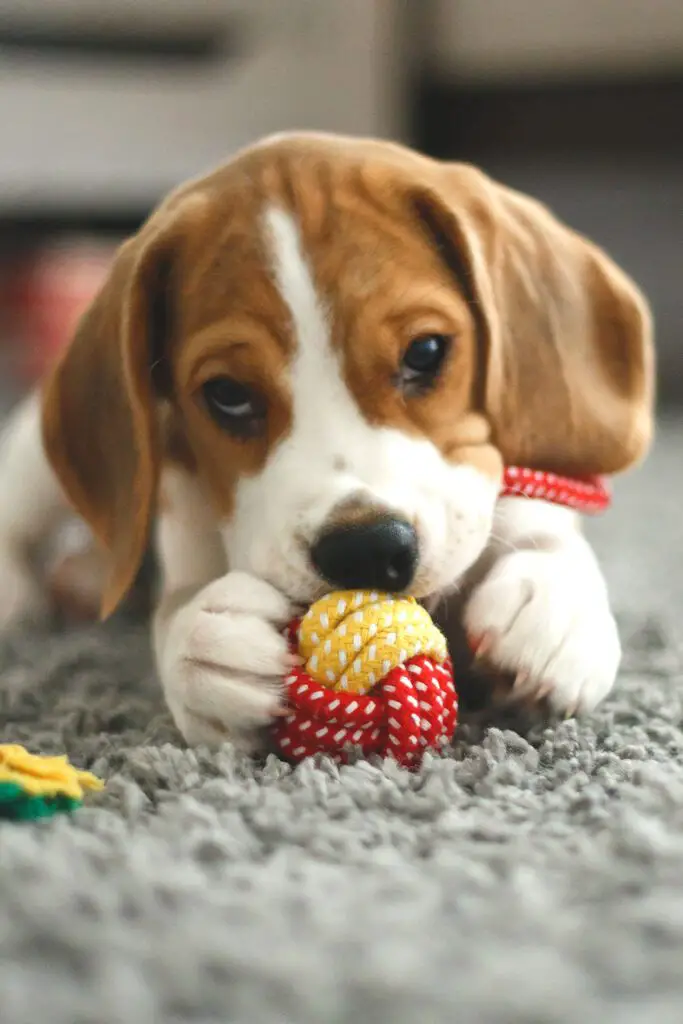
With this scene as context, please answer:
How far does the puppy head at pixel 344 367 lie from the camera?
1323 millimetres

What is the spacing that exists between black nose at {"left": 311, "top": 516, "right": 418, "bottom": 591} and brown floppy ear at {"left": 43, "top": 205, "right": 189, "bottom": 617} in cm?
38

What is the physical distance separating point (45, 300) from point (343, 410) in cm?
314

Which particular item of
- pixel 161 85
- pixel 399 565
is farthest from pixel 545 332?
pixel 161 85

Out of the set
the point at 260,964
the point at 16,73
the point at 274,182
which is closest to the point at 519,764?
the point at 260,964

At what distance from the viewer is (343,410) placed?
1.37 m

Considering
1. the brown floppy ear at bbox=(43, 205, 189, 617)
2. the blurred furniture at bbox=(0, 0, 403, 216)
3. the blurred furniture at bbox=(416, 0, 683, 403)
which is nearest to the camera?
the brown floppy ear at bbox=(43, 205, 189, 617)

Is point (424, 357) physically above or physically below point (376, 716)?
above

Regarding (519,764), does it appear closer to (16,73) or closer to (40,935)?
(40,935)

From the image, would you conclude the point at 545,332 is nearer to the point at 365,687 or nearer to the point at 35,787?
the point at 365,687

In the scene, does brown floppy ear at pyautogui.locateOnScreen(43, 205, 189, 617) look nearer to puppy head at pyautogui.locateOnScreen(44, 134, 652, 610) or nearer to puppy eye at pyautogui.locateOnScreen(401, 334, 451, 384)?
puppy head at pyautogui.locateOnScreen(44, 134, 652, 610)

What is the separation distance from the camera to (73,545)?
226 centimetres

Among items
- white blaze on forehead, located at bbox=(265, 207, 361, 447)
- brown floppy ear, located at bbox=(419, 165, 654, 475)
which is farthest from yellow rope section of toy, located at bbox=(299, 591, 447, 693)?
brown floppy ear, located at bbox=(419, 165, 654, 475)

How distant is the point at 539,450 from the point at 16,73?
3.54m

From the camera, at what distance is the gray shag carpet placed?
2.46ft
